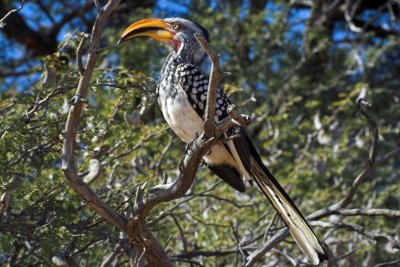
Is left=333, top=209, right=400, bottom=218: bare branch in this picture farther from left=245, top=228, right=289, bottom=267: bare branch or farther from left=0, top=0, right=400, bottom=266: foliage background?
left=245, top=228, right=289, bottom=267: bare branch

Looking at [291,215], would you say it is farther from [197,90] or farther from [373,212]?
[197,90]

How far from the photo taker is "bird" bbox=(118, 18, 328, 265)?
3338mm

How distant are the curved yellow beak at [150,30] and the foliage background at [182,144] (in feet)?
0.71

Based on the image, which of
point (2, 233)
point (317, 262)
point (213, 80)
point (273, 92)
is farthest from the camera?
point (273, 92)

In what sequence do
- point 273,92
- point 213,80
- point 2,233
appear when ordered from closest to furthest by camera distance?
point 213,80, point 2,233, point 273,92

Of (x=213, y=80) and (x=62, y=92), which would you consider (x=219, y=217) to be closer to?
(x=62, y=92)

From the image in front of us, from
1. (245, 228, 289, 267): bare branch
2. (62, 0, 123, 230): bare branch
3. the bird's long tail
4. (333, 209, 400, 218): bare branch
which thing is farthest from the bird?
(62, 0, 123, 230): bare branch

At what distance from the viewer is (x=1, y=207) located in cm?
326

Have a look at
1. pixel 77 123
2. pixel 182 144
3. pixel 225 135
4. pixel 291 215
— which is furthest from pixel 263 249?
pixel 182 144

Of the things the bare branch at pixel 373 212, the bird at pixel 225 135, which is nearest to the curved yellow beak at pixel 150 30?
the bird at pixel 225 135

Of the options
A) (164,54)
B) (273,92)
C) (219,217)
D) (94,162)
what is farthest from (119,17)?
(94,162)

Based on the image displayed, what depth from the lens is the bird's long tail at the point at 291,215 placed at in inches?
128

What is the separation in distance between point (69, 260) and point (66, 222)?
271mm

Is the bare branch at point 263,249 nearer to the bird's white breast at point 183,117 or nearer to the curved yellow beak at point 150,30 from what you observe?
the bird's white breast at point 183,117
